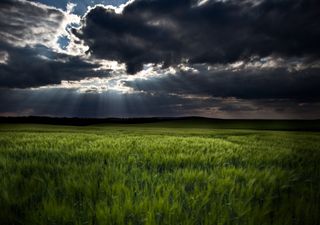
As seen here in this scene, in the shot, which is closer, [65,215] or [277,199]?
[65,215]

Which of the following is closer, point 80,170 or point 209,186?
point 209,186

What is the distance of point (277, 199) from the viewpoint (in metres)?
2.92

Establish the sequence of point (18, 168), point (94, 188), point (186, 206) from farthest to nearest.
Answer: point (18, 168), point (94, 188), point (186, 206)

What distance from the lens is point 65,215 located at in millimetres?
2186

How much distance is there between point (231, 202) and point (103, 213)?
135 cm

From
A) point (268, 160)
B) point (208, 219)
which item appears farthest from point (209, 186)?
point (268, 160)

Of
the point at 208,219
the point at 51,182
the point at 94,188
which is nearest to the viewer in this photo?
the point at 208,219

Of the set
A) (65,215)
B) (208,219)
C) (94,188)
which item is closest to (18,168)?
(94,188)

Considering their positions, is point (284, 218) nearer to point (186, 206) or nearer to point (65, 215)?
point (186, 206)

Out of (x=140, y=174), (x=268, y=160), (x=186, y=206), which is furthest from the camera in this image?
(x=268, y=160)

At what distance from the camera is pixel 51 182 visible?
3068 millimetres

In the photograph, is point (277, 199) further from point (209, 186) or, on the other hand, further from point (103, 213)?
point (103, 213)

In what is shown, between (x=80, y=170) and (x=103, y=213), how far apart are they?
1.89 meters

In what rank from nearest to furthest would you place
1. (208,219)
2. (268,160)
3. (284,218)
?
1. (208,219)
2. (284,218)
3. (268,160)
